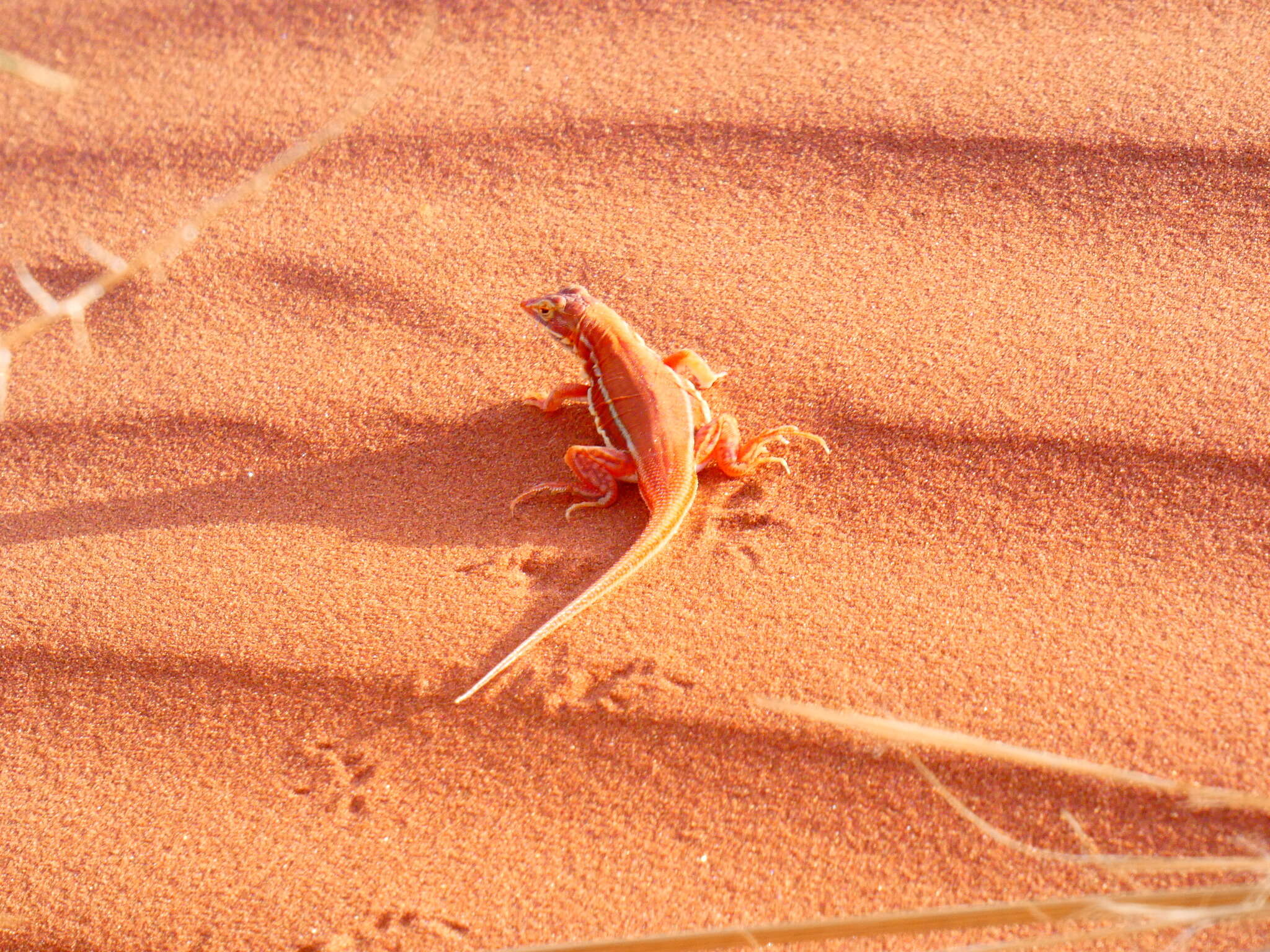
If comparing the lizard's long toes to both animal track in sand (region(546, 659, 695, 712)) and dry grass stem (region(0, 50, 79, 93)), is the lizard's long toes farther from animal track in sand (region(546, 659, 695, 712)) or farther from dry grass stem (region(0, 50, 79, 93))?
dry grass stem (region(0, 50, 79, 93))

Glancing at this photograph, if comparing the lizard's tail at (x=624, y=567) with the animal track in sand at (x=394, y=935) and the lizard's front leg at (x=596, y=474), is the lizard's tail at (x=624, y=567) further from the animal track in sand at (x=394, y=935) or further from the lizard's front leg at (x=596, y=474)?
the animal track in sand at (x=394, y=935)

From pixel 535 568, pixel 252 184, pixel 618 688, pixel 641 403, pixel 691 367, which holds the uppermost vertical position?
pixel 252 184

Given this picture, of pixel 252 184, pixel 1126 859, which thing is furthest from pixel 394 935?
pixel 252 184

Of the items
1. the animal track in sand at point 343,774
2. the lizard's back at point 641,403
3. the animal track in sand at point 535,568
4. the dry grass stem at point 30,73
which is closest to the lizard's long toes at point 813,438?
the lizard's back at point 641,403

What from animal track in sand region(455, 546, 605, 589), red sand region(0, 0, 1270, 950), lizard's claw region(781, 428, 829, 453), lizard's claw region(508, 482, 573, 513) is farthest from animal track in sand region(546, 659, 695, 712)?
lizard's claw region(781, 428, 829, 453)

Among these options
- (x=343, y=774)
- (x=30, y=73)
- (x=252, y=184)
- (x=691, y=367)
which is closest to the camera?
(x=30, y=73)

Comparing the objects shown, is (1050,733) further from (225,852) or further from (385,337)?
(385,337)

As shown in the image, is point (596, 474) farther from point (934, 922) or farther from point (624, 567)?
point (934, 922)
